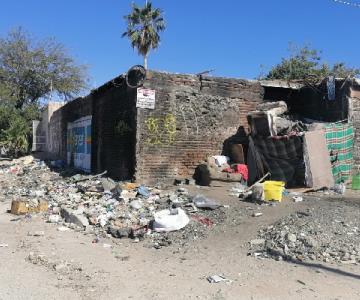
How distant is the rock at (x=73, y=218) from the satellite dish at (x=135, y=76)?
388 cm

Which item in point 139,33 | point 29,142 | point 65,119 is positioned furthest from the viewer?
point 139,33

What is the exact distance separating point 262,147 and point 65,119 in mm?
12624

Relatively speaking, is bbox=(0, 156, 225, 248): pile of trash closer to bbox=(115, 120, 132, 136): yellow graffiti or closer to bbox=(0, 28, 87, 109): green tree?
bbox=(115, 120, 132, 136): yellow graffiti

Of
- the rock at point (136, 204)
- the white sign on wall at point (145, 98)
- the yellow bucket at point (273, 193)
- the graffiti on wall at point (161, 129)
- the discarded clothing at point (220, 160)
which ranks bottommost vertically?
the rock at point (136, 204)

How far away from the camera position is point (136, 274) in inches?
252

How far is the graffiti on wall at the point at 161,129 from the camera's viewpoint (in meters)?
12.6

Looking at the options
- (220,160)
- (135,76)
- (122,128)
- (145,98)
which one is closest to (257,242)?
(220,160)

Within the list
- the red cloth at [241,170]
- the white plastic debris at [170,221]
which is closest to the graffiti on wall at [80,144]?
the red cloth at [241,170]

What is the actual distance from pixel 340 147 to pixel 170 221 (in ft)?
20.9

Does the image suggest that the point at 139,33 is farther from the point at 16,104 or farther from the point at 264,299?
the point at 264,299

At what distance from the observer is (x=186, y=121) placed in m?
13.1

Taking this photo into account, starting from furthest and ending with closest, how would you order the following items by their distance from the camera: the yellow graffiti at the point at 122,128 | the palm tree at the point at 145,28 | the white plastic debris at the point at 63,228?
the palm tree at the point at 145,28
the yellow graffiti at the point at 122,128
the white plastic debris at the point at 63,228

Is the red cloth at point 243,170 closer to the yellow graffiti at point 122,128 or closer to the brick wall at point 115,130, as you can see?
the brick wall at point 115,130

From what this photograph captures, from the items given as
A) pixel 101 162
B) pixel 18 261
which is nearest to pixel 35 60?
pixel 101 162
